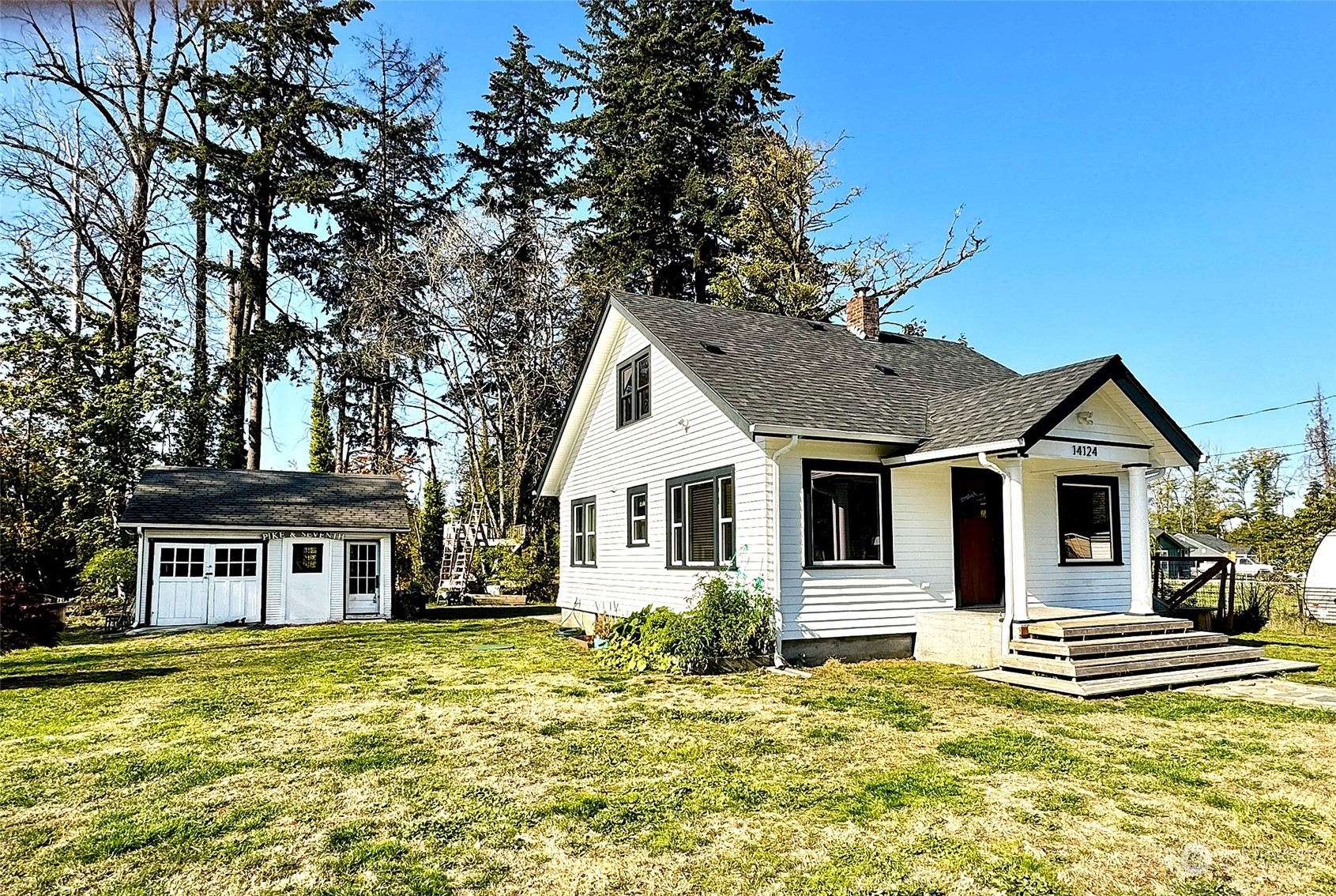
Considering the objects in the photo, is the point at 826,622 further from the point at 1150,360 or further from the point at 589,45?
the point at 589,45

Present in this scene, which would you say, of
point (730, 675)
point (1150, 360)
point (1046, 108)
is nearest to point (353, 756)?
point (730, 675)

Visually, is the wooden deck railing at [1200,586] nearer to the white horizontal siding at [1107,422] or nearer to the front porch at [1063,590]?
the front porch at [1063,590]

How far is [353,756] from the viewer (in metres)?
6.78

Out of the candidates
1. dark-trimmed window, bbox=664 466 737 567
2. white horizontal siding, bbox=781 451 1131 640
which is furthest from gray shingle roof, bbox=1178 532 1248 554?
dark-trimmed window, bbox=664 466 737 567

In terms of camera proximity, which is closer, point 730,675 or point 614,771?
point 614,771

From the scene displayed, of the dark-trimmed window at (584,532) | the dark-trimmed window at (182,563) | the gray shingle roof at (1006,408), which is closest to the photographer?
the gray shingle roof at (1006,408)

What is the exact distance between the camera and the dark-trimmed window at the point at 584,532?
17547 millimetres

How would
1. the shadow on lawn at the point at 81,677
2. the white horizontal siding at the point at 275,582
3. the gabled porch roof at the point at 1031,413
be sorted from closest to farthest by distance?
the gabled porch roof at the point at 1031,413 → the shadow on lawn at the point at 81,677 → the white horizontal siding at the point at 275,582

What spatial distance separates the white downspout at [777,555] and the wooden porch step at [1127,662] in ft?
8.94

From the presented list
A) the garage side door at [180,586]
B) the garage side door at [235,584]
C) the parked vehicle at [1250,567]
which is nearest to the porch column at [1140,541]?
the garage side door at [235,584]

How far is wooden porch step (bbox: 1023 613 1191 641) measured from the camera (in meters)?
9.86

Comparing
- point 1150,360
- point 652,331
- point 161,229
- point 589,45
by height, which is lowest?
point 652,331

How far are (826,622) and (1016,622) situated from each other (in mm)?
2381

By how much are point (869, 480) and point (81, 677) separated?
11278 millimetres
